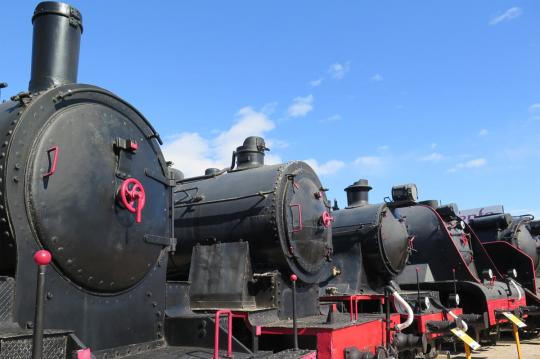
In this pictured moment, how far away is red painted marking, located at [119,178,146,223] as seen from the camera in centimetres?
350

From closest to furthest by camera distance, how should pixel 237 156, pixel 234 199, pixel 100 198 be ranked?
pixel 100 198, pixel 234 199, pixel 237 156

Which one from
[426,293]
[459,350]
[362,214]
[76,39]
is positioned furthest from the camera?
[459,350]

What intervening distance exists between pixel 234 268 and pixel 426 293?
12.4 ft

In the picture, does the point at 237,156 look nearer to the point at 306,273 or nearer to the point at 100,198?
the point at 306,273

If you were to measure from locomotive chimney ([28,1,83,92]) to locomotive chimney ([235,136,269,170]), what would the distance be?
134 inches

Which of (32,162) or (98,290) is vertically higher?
(32,162)

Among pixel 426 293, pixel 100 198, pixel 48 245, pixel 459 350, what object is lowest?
pixel 459 350

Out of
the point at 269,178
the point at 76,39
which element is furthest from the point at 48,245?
the point at 269,178

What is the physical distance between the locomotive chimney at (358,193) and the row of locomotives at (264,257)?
3480 millimetres

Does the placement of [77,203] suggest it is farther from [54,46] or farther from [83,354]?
[54,46]

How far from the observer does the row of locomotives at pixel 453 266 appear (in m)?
9.51

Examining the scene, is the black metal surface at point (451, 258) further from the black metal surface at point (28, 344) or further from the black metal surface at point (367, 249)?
the black metal surface at point (28, 344)


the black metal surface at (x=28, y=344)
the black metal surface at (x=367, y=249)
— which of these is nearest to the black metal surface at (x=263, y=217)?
the black metal surface at (x=367, y=249)

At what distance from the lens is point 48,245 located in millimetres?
2998
